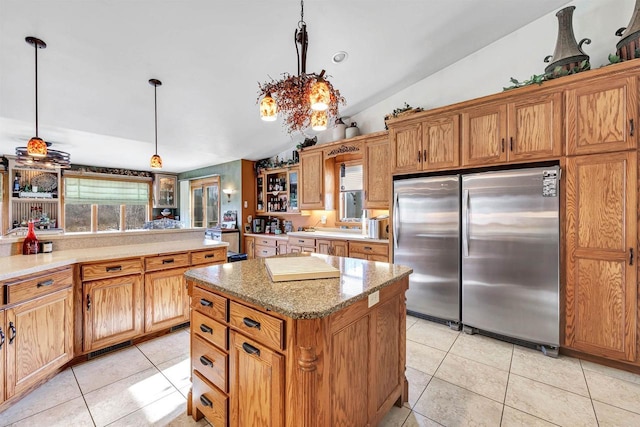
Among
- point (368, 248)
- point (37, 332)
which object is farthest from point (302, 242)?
point (37, 332)

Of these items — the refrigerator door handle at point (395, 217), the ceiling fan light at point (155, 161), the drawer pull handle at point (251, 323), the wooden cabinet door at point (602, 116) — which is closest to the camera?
the drawer pull handle at point (251, 323)

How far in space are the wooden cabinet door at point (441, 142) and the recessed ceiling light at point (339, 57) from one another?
114 cm

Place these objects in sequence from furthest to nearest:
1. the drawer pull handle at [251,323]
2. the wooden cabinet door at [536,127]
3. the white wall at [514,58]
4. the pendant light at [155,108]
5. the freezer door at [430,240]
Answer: the pendant light at [155,108] → the freezer door at [430,240] → the white wall at [514,58] → the wooden cabinet door at [536,127] → the drawer pull handle at [251,323]

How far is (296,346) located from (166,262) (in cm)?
209

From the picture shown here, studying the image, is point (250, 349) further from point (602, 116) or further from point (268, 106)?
point (602, 116)

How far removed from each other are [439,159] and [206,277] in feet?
8.47

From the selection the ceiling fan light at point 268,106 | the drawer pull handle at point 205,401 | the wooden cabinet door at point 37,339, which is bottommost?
the drawer pull handle at point 205,401

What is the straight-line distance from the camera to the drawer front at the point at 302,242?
421cm

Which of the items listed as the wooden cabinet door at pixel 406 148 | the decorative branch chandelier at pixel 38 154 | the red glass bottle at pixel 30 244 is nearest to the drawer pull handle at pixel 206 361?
the red glass bottle at pixel 30 244

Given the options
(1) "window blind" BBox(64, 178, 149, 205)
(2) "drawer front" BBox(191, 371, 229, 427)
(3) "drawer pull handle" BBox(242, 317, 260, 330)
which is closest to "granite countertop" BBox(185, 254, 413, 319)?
(3) "drawer pull handle" BBox(242, 317, 260, 330)

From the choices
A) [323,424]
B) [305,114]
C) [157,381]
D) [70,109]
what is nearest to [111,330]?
[157,381]

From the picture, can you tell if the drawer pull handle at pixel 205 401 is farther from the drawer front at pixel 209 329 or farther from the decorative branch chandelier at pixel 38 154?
the decorative branch chandelier at pixel 38 154

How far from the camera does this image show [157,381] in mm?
1989

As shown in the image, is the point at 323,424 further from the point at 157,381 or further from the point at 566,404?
the point at 566,404
